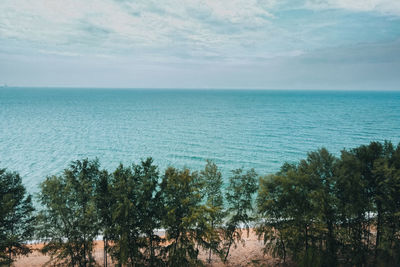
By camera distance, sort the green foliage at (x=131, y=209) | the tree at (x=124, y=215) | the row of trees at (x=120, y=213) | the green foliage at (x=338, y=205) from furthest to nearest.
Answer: the green foliage at (x=338, y=205) → the row of trees at (x=120, y=213) → the green foliage at (x=131, y=209) → the tree at (x=124, y=215)

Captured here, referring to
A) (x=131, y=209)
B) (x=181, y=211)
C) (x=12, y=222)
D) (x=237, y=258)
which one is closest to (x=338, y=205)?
(x=237, y=258)

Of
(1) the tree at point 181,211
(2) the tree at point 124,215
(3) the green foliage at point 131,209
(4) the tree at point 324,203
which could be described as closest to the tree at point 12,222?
(3) the green foliage at point 131,209

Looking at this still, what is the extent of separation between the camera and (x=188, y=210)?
64.2 ft

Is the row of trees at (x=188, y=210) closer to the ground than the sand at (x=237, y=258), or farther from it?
farther from it

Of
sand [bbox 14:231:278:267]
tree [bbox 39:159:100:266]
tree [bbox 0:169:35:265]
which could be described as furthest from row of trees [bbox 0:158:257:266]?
sand [bbox 14:231:278:267]

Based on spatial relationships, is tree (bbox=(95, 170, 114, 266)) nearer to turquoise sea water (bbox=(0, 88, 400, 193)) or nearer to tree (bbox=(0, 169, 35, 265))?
tree (bbox=(0, 169, 35, 265))

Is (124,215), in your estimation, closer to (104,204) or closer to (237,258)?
(104,204)

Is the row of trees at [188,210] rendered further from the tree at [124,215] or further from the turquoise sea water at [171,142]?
the turquoise sea water at [171,142]

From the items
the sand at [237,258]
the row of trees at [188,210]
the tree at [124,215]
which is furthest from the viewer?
the sand at [237,258]

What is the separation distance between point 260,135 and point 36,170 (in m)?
56.5

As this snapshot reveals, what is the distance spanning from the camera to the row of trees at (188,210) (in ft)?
62.5

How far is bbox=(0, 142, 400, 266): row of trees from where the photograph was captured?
19062 millimetres

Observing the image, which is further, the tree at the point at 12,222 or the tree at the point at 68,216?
the tree at the point at 12,222

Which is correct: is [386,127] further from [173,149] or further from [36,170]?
[36,170]
